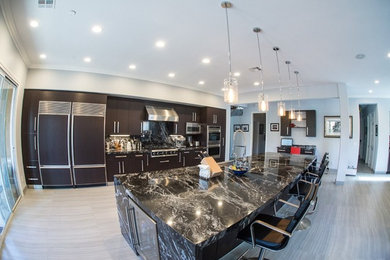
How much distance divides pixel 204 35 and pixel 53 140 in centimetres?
389

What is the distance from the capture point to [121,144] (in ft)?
15.7

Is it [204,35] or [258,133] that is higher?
[204,35]

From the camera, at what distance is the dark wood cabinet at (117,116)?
15.1ft

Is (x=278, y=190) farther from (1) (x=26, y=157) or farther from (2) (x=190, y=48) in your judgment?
(1) (x=26, y=157)

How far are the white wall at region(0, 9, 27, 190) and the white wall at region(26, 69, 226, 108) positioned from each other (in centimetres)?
28

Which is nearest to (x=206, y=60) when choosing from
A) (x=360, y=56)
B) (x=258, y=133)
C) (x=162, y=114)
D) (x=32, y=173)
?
(x=162, y=114)

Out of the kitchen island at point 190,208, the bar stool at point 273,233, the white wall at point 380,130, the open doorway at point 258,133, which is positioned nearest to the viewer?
the kitchen island at point 190,208

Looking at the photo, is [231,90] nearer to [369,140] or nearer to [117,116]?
[117,116]

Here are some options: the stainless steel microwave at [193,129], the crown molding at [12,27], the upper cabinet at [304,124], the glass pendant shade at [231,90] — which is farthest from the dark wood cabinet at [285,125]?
the crown molding at [12,27]

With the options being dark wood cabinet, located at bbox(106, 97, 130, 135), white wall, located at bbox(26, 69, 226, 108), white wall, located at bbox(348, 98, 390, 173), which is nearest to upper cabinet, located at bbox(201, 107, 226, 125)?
white wall, located at bbox(26, 69, 226, 108)

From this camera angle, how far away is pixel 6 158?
2.96 m

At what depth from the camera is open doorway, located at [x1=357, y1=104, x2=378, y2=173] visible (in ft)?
21.8

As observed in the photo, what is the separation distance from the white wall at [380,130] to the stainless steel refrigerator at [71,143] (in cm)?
797

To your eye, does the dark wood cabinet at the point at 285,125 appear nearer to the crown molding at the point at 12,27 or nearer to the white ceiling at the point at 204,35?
the white ceiling at the point at 204,35
